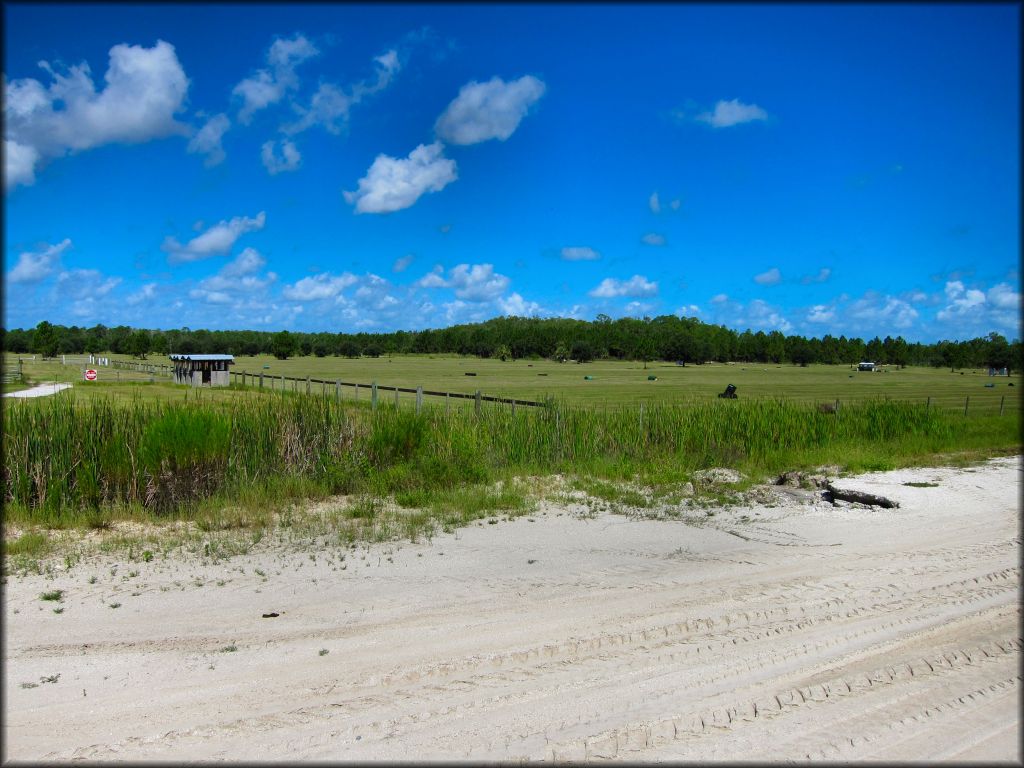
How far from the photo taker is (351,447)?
1159 centimetres

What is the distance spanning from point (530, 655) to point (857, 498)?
7626 millimetres

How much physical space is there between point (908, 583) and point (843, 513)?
3505mm

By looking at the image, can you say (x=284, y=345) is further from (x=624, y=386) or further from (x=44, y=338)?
(x=624, y=386)

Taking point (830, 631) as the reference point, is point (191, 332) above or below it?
above

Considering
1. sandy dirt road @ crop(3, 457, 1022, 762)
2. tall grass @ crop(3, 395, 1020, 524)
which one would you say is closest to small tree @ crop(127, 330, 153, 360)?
tall grass @ crop(3, 395, 1020, 524)

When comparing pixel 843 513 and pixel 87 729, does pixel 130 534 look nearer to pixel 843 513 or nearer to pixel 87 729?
pixel 87 729

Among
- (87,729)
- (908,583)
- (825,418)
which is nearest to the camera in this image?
(87,729)

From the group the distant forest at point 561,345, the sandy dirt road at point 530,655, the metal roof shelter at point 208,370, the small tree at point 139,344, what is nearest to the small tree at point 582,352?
the distant forest at point 561,345

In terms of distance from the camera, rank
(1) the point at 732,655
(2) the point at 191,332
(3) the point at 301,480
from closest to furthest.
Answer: (1) the point at 732,655, (3) the point at 301,480, (2) the point at 191,332

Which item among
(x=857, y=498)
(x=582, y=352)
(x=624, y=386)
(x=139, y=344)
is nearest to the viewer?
(x=857, y=498)

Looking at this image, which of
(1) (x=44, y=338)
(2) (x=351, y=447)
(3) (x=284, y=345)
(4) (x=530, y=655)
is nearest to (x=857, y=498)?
(4) (x=530, y=655)

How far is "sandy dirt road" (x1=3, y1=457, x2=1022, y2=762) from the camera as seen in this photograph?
3.84 metres

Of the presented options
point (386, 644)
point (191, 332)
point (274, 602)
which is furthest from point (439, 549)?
point (191, 332)

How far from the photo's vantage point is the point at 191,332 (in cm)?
Answer: 14600
